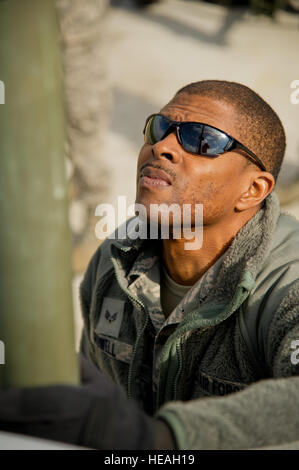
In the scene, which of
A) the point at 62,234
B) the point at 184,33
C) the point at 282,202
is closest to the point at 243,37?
the point at 184,33

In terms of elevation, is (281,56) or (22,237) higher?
(22,237)

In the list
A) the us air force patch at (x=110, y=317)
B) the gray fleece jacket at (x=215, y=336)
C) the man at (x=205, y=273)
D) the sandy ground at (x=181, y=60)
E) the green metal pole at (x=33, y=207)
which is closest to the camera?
the green metal pole at (x=33, y=207)

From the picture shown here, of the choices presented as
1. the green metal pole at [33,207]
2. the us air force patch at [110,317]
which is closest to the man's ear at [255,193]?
the us air force patch at [110,317]

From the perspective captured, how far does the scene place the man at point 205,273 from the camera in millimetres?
1925

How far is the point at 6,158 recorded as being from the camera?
3.33 feet

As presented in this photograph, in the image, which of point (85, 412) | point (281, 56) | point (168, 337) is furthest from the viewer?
point (281, 56)

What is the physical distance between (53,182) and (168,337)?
1.20 m

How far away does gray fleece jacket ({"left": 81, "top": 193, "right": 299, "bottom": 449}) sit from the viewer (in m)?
1.31

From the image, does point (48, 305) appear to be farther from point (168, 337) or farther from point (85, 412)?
point (168, 337)

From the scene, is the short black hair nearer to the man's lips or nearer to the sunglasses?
the sunglasses

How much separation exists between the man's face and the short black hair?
0.12 feet

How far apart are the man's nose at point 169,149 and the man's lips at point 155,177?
2.6 inches

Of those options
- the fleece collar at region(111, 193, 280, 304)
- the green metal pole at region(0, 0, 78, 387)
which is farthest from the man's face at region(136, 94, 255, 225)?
the green metal pole at region(0, 0, 78, 387)

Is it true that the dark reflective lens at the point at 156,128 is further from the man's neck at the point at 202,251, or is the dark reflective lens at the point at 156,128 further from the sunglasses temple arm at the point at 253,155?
the man's neck at the point at 202,251
